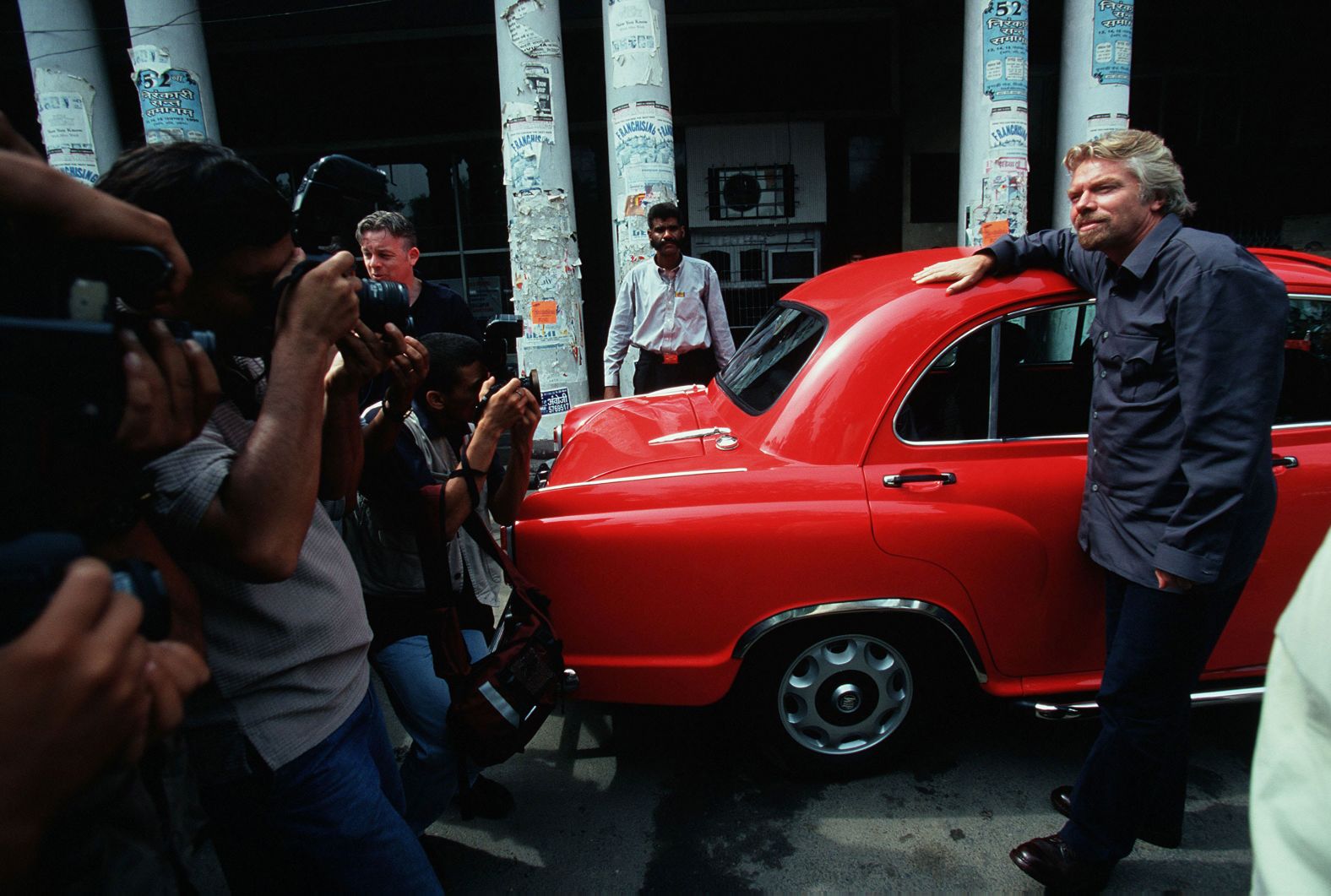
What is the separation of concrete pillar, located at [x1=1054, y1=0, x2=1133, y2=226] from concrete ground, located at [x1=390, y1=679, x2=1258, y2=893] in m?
5.09

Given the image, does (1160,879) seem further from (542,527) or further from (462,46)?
(462,46)

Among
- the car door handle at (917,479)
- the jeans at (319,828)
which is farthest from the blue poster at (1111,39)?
the jeans at (319,828)

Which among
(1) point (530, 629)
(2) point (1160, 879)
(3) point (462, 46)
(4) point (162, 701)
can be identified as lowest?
(2) point (1160, 879)

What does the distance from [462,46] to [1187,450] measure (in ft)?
30.8

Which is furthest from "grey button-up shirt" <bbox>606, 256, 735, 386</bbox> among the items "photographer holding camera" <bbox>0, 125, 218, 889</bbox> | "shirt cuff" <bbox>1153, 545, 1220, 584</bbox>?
"photographer holding camera" <bbox>0, 125, 218, 889</bbox>

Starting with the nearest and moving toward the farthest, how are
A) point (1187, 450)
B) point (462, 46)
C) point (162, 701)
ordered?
point (162, 701), point (1187, 450), point (462, 46)

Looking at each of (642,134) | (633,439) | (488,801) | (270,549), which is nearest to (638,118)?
(642,134)

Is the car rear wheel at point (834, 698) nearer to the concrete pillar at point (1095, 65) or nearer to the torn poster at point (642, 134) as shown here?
the torn poster at point (642, 134)

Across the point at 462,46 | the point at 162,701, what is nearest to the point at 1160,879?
the point at 162,701

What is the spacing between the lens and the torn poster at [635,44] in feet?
18.8

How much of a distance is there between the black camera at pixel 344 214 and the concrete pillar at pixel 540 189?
384 cm

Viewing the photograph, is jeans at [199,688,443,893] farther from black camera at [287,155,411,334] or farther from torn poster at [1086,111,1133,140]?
torn poster at [1086,111,1133,140]

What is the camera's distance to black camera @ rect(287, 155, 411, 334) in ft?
5.47

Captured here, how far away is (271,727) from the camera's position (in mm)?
1416
